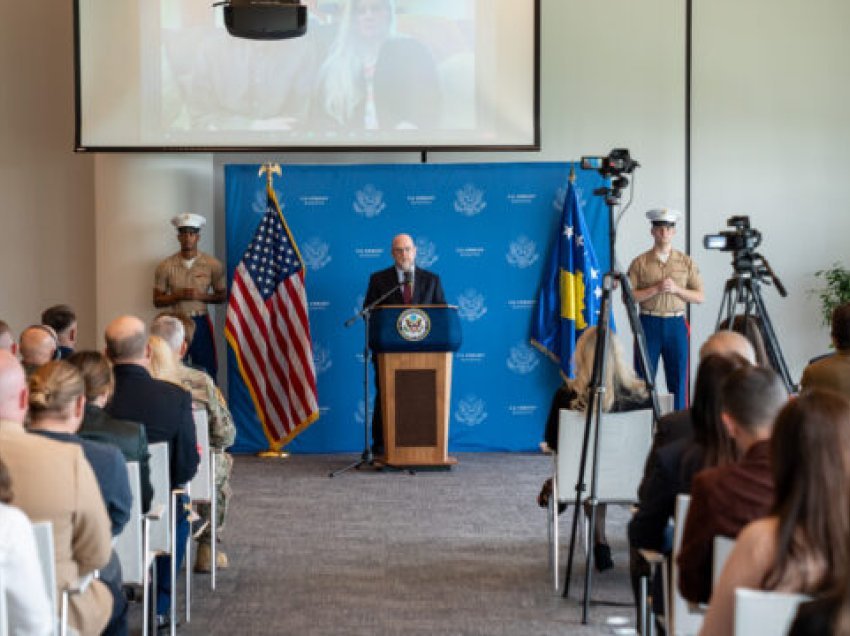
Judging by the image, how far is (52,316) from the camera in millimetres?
7047

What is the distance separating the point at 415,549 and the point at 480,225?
12.7 feet

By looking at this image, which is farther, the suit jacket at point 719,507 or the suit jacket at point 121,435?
the suit jacket at point 121,435

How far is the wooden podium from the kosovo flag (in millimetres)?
1375

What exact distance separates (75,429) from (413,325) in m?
4.92

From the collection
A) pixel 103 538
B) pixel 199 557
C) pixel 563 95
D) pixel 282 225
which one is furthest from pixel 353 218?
pixel 103 538

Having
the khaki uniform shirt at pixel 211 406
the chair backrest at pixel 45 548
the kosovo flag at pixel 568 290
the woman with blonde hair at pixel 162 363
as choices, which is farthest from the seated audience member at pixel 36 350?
the kosovo flag at pixel 568 290

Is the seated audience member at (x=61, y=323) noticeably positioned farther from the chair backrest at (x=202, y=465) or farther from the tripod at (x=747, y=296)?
the tripod at (x=747, y=296)

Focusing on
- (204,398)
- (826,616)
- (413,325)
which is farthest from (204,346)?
(826,616)

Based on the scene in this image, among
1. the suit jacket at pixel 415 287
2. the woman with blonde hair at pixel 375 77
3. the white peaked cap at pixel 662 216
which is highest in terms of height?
the woman with blonde hair at pixel 375 77

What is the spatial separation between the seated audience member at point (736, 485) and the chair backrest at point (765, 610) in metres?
0.68

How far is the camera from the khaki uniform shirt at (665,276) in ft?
31.2

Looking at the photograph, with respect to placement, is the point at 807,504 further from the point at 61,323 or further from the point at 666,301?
the point at 666,301

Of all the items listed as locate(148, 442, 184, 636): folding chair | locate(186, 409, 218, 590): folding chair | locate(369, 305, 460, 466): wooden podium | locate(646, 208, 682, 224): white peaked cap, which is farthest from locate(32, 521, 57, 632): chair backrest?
locate(646, 208, 682, 224): white peaked cap

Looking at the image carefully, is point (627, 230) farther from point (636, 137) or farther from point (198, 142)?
point (198, 142)
